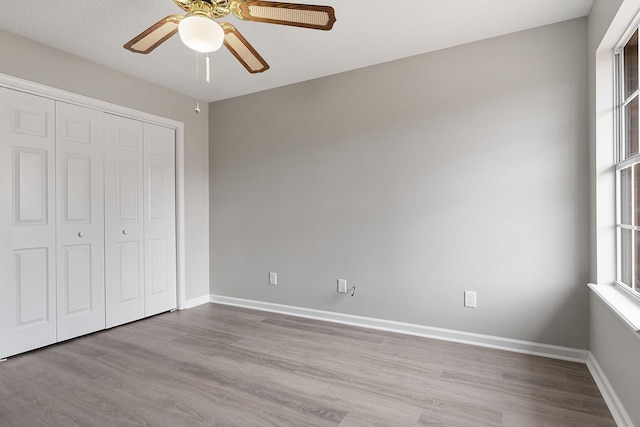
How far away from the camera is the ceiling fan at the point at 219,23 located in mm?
1595

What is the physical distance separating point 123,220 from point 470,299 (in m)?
3.15

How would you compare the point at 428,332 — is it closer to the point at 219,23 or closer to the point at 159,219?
the point at 219,23

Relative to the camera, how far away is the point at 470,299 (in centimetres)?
272

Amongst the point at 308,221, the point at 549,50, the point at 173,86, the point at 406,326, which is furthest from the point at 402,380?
the point at 173,86

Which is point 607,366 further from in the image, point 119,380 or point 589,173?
point 119,380

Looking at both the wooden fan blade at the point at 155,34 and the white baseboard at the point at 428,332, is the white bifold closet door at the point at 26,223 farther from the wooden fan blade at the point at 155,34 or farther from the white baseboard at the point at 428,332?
the white baseboard at the point at 428,332

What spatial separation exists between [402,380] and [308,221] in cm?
173

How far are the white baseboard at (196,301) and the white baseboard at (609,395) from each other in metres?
3.60

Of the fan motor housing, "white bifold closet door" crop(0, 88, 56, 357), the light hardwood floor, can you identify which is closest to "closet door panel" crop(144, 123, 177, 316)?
the light hardwood floor

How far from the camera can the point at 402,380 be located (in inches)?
85.4

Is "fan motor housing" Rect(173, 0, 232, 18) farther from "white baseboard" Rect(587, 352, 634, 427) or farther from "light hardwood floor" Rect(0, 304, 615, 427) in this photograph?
"white baseboard" Rect(587, 352, 634, 427)

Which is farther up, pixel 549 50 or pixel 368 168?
pixel 549 50

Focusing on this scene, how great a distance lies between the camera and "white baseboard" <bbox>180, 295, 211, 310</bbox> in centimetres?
384

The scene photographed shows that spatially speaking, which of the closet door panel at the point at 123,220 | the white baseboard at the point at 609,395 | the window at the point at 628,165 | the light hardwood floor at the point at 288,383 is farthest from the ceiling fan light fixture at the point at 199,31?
the white baseboard at the point at 609,395
